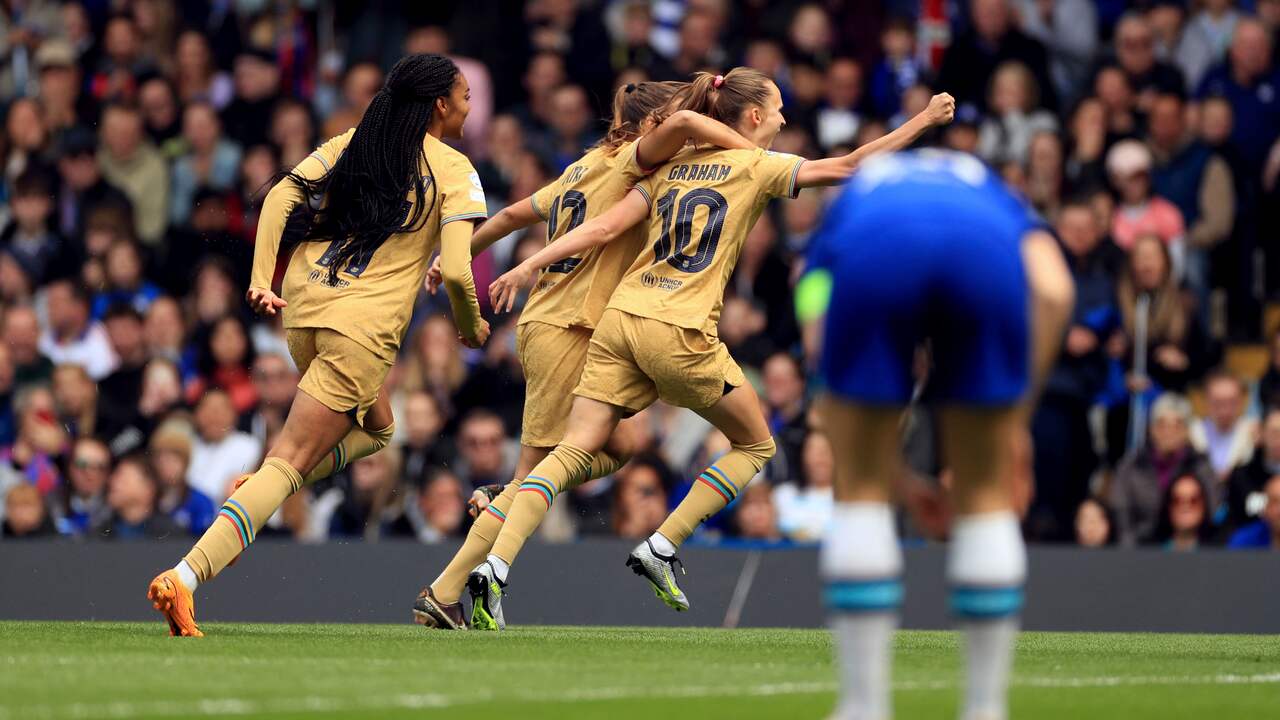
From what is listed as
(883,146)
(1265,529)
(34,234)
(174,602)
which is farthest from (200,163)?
(883,146)

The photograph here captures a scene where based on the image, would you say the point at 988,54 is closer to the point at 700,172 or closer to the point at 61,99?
the point at 700,172

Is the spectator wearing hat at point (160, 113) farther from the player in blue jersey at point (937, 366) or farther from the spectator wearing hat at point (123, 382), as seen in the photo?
the player in blue jersey at point (937, 366)

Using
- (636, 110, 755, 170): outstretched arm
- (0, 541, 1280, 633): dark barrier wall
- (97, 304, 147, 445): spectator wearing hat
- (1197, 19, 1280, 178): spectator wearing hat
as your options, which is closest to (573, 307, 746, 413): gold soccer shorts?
(636, 110, 755, 170): outstretched arm

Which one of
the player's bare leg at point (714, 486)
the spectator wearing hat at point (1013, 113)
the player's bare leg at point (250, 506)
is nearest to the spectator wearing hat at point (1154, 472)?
the spectator wearing hat at point (1013, 113)

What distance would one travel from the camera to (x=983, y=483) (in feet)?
14.5

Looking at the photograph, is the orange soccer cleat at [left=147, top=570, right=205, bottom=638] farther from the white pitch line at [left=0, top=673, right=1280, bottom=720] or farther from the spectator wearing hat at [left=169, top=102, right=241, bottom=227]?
the spectator wearing hat at [left=169, top=102, right=241, bottom=227]

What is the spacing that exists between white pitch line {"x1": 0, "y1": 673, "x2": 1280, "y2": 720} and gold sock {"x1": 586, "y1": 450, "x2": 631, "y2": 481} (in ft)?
8.82

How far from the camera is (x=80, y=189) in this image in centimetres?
1435

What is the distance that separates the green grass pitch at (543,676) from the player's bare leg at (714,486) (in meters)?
0.28

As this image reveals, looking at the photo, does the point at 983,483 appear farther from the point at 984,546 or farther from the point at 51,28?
the point at 51,28

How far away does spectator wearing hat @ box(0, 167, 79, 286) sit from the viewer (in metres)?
14.0

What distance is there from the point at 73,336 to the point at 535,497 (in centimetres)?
631

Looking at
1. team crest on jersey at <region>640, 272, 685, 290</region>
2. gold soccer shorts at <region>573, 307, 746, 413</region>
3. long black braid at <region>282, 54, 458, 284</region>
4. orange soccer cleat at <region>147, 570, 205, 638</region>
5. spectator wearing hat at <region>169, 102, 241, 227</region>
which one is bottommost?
spectator wearing hat at <region>169, 102, 241, 227</region>

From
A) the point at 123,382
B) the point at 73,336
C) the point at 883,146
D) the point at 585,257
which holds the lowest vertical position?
the point at 123,382
